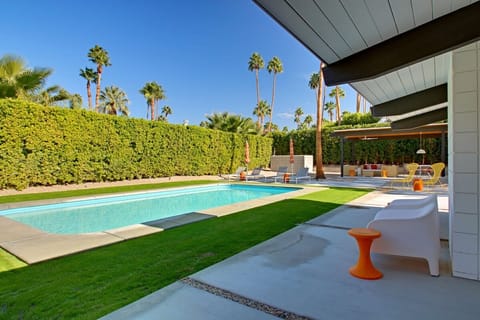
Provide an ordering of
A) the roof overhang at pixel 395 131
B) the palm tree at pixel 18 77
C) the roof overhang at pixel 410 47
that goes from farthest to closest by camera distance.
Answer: the roof overhang at pixel 395 131
the palm tree at pixel 18 77
the roof overhang at pixel 410 47

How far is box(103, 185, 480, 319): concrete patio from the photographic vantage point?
232 centimetres

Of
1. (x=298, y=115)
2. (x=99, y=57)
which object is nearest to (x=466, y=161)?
(x=99, y=57)

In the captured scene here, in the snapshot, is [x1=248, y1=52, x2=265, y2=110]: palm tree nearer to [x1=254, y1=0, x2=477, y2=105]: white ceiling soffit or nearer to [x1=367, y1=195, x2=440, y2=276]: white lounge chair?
[x1=254, y1=0, x2=477, y2=105]: white ceiling soffit

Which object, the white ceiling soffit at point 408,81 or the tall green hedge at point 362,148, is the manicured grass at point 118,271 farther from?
the tall green hedge at point 362,148

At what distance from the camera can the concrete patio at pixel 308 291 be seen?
7.63 feet

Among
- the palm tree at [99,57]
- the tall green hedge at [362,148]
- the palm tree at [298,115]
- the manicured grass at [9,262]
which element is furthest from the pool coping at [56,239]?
the palm tree at [298,115]

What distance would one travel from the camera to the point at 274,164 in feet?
77.5

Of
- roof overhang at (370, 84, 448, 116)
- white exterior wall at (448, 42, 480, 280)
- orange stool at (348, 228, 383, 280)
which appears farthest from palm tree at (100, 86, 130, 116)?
white exterior wall at (448, 42, 480, 280)

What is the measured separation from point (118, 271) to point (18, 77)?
1117 centimetres

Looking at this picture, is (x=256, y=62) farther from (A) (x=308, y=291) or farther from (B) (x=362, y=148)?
(A) (x=308, y=291)

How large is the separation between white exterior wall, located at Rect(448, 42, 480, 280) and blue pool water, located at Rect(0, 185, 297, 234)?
6872 millimetres

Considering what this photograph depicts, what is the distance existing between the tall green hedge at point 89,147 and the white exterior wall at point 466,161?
42.0 ft

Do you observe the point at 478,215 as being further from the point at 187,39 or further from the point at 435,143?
Answer: the point at 187,39

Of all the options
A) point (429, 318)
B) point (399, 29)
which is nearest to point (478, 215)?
A: point (429, 318)
